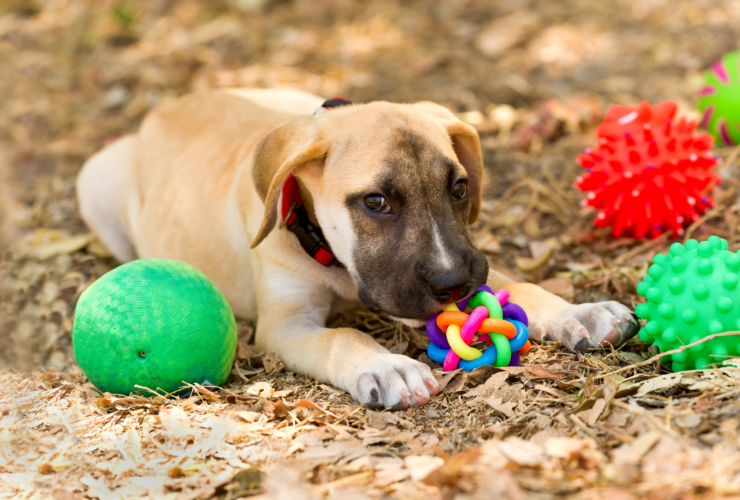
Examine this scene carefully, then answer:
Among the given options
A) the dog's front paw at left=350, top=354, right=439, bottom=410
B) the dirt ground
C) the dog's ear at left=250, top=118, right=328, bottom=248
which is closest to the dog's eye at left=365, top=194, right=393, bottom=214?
the dog's ear at left=250, top=118, right=328, bottom=248

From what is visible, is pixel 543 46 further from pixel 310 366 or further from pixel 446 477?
pixel 446 477

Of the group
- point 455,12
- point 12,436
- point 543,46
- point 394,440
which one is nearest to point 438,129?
point 394,440

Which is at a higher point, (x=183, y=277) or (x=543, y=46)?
(x=543, y=46)

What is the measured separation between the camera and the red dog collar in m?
4.00

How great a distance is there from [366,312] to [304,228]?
0.86 meters

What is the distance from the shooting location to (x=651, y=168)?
4.63 m

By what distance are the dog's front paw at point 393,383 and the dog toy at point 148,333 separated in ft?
2.80

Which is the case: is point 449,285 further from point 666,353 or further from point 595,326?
point 666,353

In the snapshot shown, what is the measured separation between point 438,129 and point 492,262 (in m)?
1.70

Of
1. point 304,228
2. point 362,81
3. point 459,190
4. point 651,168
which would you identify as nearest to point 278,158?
point 304,228

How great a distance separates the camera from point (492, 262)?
211 inches

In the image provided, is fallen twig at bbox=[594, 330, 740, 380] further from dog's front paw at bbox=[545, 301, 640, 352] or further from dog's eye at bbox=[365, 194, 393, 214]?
dog's eye at bbox=[365, 194, 393, 214]

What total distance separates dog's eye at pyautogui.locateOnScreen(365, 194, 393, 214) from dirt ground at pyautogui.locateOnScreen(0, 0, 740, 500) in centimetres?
89

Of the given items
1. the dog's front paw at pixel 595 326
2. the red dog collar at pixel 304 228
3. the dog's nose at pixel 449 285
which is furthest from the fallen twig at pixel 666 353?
the red dog collar at pixel 304 228
